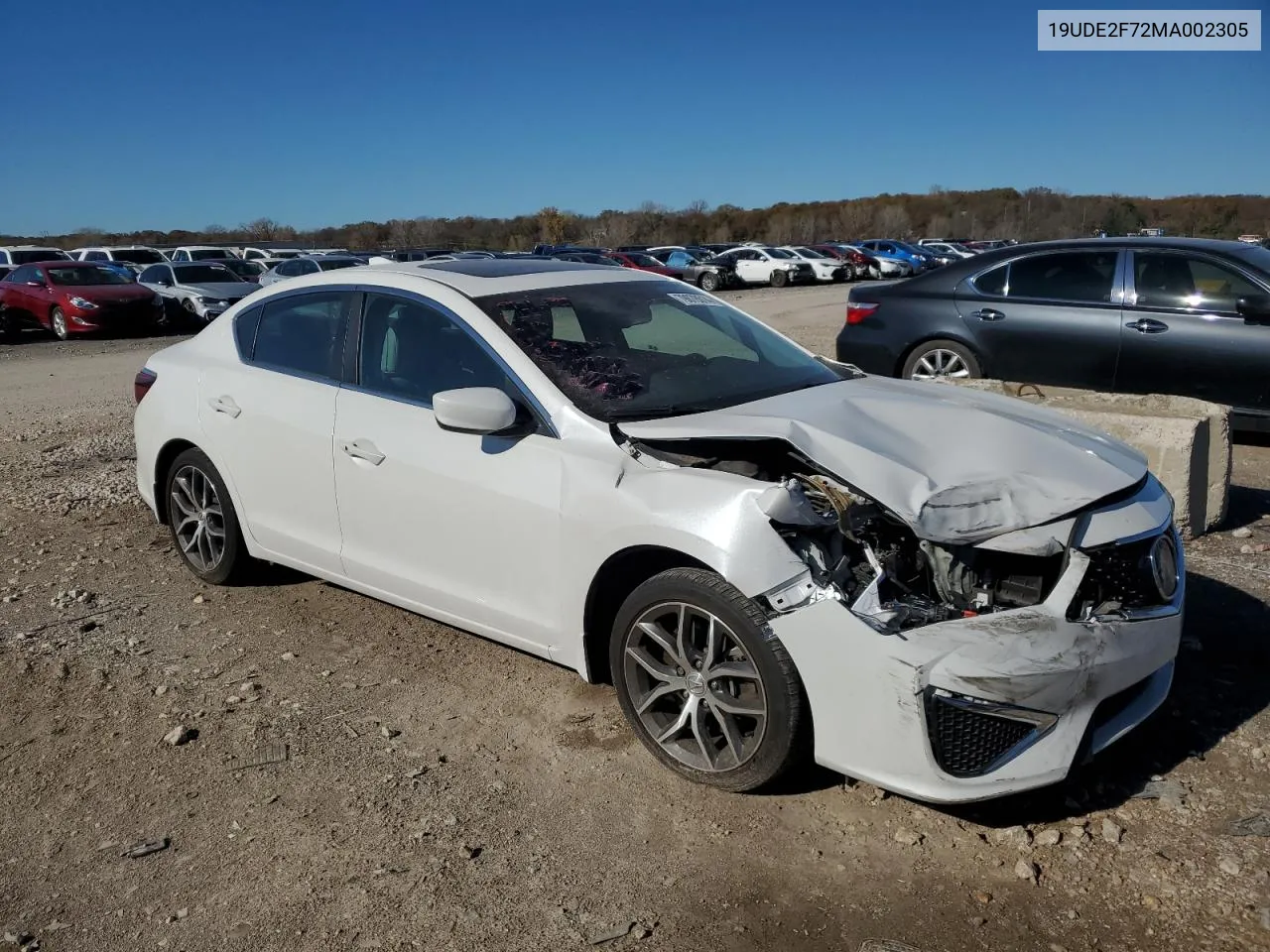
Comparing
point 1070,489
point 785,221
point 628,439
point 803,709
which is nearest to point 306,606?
point 628,439

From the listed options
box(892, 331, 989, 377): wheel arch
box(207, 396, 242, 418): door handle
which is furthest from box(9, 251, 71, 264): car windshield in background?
box(207, 396, 242, 418): door handle

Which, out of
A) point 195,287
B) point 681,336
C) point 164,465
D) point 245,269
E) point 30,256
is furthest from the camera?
point 30,256

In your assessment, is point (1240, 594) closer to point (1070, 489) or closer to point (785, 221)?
point (1070, 489)

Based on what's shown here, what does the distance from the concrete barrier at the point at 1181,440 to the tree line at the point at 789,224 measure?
70802 mm

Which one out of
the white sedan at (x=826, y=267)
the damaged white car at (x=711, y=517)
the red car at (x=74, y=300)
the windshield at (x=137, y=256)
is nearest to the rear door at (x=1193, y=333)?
the damaged white car at (x=711, y=517)

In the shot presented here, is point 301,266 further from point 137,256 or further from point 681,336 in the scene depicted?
point 681,336

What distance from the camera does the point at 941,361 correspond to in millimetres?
8422

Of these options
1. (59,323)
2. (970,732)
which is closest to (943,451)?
(970,732)

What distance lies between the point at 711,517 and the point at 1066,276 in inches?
233

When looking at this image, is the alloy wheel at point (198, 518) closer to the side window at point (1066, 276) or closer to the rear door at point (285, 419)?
the rear door at point (285, 419)

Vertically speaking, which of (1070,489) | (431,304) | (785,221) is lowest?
(1070,489)

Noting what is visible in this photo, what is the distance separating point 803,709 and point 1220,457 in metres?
3.89

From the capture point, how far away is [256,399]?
4715 millimetres

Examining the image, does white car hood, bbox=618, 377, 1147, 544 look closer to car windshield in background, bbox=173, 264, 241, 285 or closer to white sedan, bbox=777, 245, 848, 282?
car windshield in background, bbox=173, 264, 241, 285
